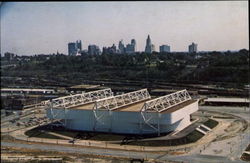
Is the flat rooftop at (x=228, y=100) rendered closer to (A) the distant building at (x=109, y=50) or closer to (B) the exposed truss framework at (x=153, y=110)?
(B) the exposed truss framework at (x=153, y=110)

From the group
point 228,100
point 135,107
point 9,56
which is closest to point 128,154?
point 135,107

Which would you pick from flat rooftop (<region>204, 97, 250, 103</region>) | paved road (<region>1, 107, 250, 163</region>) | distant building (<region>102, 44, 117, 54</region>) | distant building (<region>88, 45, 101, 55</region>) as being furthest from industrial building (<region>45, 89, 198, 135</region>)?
distant building (<region>88, 45, 101, 55</region>)

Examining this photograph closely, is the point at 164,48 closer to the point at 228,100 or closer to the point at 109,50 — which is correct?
the point at 109,50

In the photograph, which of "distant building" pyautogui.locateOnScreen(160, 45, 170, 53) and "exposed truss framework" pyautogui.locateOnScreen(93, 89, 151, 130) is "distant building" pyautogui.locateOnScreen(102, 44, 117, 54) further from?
Answer: "exposed truss framework" pyautogui.locateOnScreen(93, 89, 151, 130)

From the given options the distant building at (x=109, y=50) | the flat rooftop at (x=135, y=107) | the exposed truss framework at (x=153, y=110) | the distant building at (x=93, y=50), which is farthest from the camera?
the distant building at (x=93, y=50)

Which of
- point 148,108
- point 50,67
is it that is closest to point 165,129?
point 148,108

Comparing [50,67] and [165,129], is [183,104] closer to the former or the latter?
[165,129]

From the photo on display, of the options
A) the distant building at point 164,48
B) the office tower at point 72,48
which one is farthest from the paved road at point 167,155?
the office tower at point 72,48

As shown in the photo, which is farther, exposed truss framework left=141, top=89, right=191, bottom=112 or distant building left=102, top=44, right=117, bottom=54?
distant building left=102, top=44, right=117, bottom=54
